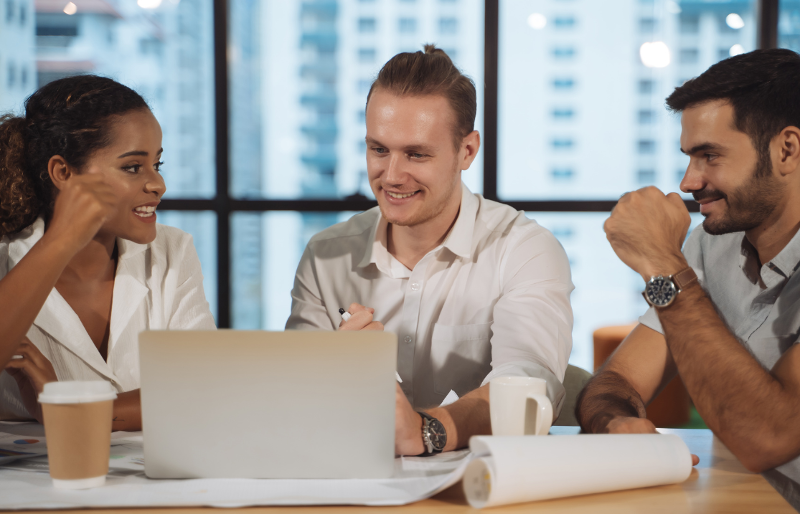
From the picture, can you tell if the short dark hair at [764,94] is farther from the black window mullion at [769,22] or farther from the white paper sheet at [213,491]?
the black window mullion at [769,22]

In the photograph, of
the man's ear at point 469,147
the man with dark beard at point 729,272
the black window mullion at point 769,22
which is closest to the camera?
the man with dark beard at point 729,272

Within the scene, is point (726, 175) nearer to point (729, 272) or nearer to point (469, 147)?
point (729, 272)

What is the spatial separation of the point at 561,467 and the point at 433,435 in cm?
30

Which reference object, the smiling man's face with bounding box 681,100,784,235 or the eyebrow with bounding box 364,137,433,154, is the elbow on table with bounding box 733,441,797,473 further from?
the eyebrow with bounding box 364,137,433,154

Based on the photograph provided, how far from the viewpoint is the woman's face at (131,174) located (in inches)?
66.5

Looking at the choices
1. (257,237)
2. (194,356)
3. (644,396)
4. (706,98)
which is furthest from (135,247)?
(257,237)

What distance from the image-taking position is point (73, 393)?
881mm

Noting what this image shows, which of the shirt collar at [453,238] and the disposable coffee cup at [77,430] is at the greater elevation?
the shirt collar at [453,238]

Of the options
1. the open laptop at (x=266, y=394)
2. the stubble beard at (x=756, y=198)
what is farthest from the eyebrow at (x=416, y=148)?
the open laptop at (x=266, y=394)

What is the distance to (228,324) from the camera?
4180 mm

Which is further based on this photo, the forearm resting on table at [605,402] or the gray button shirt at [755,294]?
the gray button shirt at [755,294]

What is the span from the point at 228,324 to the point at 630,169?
263 cm

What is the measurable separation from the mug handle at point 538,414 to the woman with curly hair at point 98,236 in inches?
37.8

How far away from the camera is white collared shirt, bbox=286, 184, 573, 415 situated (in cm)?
175
